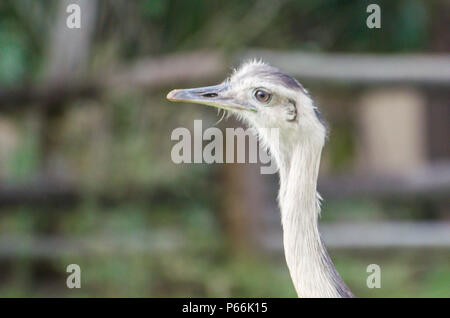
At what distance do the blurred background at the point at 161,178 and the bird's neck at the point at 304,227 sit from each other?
1428mm

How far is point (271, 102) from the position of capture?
70 cm

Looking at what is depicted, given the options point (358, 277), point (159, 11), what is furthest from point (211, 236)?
point (159, 11)

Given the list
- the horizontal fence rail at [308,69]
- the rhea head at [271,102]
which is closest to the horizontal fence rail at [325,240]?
the horizontal fence rail at [308,69]

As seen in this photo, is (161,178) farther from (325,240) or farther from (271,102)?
(271,102)

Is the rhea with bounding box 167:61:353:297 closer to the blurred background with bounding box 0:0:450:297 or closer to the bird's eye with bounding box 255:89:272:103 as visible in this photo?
the bird's eye with bounding box 255:89:272:103

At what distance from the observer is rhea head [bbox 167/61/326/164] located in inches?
26.8

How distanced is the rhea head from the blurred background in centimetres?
140

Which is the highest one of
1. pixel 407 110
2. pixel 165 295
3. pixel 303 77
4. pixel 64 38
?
pixel 407 110

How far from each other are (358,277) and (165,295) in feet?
1.94

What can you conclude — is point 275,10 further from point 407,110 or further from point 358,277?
point 358,277

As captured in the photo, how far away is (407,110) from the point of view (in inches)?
170

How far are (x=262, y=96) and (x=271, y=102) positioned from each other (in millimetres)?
15

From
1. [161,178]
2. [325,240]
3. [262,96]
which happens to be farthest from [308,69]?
[262,96]
